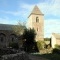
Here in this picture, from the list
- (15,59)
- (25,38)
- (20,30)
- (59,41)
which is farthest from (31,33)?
(15,59)

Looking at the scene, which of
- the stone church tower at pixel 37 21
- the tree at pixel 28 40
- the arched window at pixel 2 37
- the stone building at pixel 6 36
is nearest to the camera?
the tree at pixel 28 40

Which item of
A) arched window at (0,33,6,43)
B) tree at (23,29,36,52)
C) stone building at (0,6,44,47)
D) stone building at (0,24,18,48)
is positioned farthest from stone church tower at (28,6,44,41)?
tree at (23,29,36,52)

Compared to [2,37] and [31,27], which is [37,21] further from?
[2,37]

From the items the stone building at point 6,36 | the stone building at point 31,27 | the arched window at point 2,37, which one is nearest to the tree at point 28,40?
the stone building at point 31,27

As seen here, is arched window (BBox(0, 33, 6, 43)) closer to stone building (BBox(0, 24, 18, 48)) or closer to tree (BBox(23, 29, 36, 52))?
stone building (BBox(0, 24, 18, 48))

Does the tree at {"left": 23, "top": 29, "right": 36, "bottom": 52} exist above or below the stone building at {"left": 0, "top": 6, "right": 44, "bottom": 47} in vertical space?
below

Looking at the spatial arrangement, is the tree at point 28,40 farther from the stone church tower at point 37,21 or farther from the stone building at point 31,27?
the stone church tower at point 37,21

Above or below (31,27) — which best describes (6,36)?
below

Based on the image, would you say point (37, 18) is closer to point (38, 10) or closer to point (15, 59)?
point (38, 10)

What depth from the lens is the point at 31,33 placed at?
164 ft

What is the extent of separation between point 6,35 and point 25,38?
67.6ft

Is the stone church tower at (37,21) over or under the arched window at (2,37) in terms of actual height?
over

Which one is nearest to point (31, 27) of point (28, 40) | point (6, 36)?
point (6, 36)

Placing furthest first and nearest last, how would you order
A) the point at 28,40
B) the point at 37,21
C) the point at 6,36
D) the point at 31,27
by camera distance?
the point at 37,21, the point at 31,27, the point at 6,36, the point at 28,40
